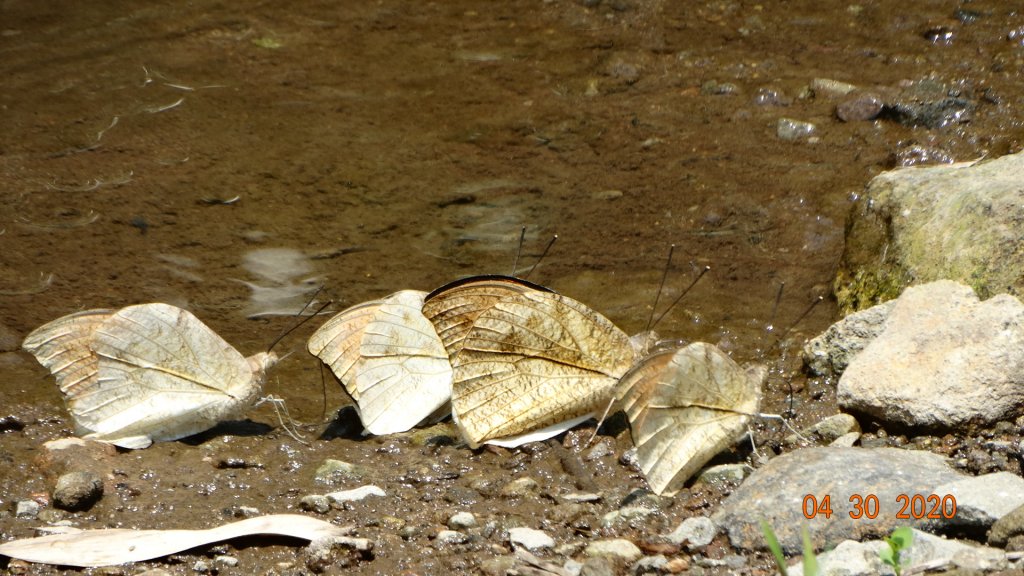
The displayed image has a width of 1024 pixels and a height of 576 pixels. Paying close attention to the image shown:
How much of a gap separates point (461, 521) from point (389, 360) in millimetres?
1107

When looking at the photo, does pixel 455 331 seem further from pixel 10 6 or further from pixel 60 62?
pixel 10 6

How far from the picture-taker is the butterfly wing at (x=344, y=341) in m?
4.52

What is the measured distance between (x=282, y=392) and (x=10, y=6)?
5581mm

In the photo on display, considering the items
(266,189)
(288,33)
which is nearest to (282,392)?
(266,189)

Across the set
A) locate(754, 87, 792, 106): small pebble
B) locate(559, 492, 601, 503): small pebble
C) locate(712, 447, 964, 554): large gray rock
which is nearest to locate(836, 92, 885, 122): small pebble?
locate(754, 87, 792, 106): small pebble

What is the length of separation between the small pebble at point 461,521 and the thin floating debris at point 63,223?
10.8ft

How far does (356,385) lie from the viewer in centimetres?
451

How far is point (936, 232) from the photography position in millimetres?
4547

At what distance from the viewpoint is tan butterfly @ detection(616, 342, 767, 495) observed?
3777 mm

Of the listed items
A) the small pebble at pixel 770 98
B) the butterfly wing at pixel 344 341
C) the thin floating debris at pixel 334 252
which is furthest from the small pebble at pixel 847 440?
the small pebble at pixel 770 98

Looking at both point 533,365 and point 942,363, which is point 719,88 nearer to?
point 533,365

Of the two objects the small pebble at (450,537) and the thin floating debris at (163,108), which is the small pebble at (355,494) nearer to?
the small pebble at (450,537)

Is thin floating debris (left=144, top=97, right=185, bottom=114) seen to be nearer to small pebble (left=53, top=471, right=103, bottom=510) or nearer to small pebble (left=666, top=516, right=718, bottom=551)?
small pebble (left=53, top=471, right=103, bottom=510)

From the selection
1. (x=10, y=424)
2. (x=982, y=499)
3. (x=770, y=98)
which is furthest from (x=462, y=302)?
(x=770, y=98)
